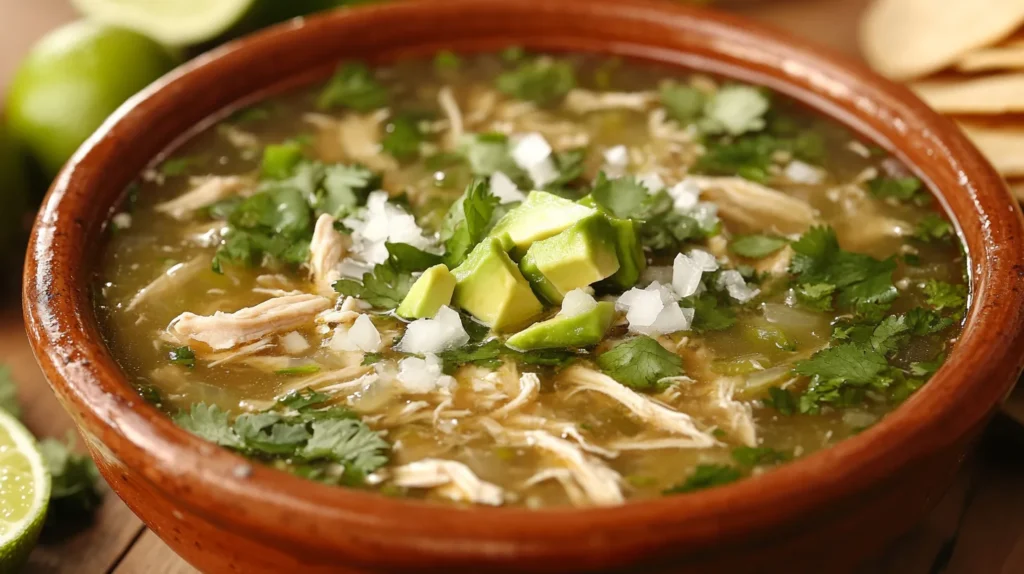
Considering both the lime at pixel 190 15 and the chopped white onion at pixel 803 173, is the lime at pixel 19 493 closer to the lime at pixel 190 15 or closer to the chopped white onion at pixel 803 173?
the lime at pixel 190 15

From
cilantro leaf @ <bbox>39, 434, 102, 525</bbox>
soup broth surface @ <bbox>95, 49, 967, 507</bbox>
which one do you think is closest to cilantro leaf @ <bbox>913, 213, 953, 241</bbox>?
soup broth surface @ <bbox>95, 49, 967, 507</bbox>

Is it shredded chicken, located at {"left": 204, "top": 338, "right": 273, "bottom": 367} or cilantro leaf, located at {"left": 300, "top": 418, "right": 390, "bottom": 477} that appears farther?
shredded chicken, located at {"left": 204, "top": 338, "right": 273, "bottom": 367}

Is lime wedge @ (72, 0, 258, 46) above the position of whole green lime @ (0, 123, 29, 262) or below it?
above

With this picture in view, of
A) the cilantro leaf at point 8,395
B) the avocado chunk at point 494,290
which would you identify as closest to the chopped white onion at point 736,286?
the avocado chunk at point 494,290

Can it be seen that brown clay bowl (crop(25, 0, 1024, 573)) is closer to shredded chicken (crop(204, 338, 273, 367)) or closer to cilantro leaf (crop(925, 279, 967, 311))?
cilantro leaf (crop(925, 279, 967, 311))

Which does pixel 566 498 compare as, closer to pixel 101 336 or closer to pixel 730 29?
pixel 101 336

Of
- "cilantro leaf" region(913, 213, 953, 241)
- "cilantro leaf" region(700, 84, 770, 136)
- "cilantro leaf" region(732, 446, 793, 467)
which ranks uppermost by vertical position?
"cilantro leaf" region(700, 84, 770, 136)

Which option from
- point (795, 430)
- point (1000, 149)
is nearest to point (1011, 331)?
point (795, 430)
